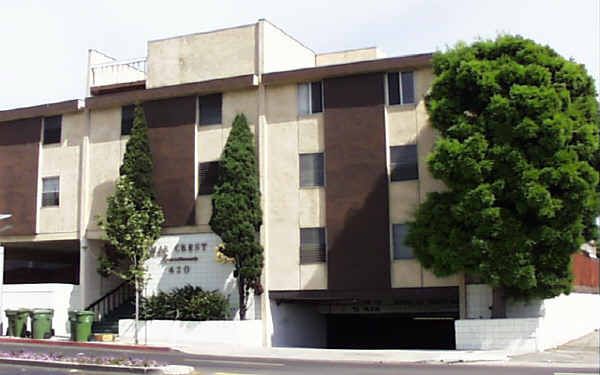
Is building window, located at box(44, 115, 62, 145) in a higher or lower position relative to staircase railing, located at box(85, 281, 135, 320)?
higher

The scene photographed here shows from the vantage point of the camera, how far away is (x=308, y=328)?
34094mm

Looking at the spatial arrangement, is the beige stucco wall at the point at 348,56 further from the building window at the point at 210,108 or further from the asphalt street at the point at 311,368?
the asphalt street at the point at 311,368

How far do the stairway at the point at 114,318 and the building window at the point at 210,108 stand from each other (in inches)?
345

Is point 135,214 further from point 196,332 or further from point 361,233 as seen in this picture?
point 361,233

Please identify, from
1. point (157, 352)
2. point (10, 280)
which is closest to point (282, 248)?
point (157, 352)

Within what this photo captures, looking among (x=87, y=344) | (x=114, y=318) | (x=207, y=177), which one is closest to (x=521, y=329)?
(x=207, y=177)

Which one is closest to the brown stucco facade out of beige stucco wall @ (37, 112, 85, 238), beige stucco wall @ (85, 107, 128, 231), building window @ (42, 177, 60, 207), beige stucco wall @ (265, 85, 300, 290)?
beige stucco wall @ (265, 85, 300, 290)

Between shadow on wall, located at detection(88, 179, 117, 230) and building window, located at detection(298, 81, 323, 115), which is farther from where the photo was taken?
shadow on wall, located at detection(88, 179, 117, 230)

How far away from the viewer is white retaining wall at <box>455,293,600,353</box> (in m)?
25.2

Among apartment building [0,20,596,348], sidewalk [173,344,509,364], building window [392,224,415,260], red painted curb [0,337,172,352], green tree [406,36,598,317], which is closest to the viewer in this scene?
sidewalk [173,344,509,364]

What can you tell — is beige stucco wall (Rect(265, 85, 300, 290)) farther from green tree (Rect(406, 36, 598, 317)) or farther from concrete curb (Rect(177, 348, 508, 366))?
concrete curb (Rect(177, 348, 508, 366))

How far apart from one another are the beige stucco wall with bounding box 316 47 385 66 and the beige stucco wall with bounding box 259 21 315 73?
1.78 metres

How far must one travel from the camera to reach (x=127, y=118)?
34938mm

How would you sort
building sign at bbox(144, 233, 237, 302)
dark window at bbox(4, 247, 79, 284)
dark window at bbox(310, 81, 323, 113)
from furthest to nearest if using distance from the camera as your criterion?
dark window at bbox(4, 247, 79, 284) → building sign at bbox(144, 233, 237, 302) → dark window at bbox(310, 81, 323, 113)
